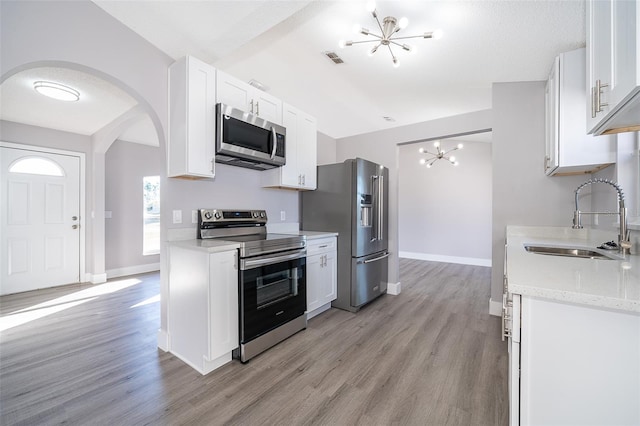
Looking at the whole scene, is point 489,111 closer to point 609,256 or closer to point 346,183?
point 346,183

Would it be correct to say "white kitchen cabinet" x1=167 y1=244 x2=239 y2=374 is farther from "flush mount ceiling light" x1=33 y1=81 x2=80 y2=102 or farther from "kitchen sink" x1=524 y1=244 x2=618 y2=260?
"flush mount ceiling light" x1=33 y1=81 x2=80 y2=102

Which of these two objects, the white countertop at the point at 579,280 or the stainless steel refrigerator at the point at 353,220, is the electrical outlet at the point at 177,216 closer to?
the stainless steel refrigerator at the point at 353,220

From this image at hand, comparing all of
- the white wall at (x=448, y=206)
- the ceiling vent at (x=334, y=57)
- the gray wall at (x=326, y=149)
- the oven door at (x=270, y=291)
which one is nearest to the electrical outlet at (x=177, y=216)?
the oven door at (x=270, y=291)

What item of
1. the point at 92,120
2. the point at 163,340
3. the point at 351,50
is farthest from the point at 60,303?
the point at 351,50

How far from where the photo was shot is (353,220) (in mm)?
3258

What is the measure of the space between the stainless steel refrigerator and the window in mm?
3476

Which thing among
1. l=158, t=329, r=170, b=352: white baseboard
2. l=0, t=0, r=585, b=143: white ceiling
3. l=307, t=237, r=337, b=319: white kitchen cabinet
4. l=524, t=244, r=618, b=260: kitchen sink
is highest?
l=0, t=0, r=585, b=143: white ceiling

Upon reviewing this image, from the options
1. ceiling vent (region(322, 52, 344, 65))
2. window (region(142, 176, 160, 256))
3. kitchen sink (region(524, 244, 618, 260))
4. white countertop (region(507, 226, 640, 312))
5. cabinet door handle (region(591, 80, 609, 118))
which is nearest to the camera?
white countertop (region(507, 226, 640, 312))

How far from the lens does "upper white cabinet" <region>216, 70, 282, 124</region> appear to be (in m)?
2.39

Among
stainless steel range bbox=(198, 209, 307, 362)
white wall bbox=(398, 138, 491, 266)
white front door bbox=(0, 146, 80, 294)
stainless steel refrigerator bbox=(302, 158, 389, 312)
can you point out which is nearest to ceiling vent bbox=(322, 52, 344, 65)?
stainless steel refrigerator bbox=(302, 158, 389, 312)

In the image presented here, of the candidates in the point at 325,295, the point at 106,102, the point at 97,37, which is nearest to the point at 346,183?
the point at 325,295

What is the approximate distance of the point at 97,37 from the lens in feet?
6.40

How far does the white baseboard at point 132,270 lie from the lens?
188 inches

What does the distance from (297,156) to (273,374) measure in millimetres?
2224
